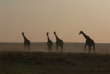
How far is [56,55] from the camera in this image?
124 ft

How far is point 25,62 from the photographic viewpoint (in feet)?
117

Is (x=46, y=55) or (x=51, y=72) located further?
(x=46, y=55)

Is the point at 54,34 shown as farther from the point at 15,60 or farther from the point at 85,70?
the point at 85,70

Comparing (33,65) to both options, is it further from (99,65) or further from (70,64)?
(99,65)

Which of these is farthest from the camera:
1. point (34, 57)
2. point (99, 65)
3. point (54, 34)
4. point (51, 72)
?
point (54, 34)

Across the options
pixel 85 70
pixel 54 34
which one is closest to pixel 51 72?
pixel 85 70

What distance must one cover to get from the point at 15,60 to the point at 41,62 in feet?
7.61

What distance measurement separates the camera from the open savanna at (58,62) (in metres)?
32.0

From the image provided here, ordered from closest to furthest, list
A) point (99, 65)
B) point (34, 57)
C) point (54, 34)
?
point (99, 65) < point (34, 57) < point (54, 34)

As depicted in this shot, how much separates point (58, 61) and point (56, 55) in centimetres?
220

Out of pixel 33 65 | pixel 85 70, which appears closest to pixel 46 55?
pixel 33 65

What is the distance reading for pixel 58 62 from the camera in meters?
35.3

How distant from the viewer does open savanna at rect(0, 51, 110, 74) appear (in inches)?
1259

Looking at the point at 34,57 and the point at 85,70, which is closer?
the point at 85,70
